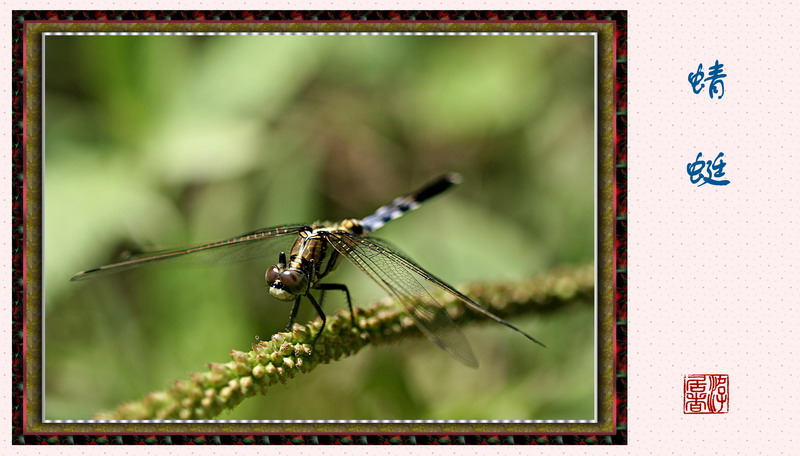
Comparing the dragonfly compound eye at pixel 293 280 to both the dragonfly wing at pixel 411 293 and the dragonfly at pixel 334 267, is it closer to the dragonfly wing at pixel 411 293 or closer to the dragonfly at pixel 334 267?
the dragonfly at pixel 334 267

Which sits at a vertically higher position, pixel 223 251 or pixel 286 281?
pixel 223 251

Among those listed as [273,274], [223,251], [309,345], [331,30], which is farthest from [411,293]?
[331,30]
